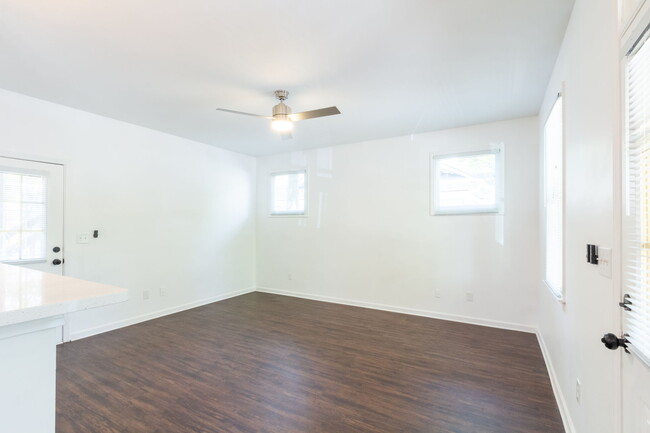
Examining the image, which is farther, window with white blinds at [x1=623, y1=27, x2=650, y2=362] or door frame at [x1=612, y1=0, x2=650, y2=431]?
door frame at [x1=612, y1=0, x2=650, y2=431]

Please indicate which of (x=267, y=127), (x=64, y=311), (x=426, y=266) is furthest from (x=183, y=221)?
(x=64, y=311)

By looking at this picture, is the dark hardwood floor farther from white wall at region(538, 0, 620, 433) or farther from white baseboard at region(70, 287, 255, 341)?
white wall at region(538, 0, 620, 433)

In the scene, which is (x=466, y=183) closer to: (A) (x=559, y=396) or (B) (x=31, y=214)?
(A) (x=559, y=396)

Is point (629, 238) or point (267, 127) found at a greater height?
point (267, 127)

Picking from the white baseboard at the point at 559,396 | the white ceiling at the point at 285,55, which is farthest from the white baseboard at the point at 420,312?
the white ceiling at the point at 285,55

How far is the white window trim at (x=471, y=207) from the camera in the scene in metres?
4.00

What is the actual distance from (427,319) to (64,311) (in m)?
4.24

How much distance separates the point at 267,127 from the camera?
4.23 metres

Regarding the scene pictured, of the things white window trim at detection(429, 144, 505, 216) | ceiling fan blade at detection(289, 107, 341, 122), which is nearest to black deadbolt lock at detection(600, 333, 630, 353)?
ceiling fan blade at detection(289, 107, 341, 122)

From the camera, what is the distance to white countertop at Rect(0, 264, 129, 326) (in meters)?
0.89

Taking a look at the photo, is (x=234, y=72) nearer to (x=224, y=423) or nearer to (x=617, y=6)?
(x=617, y=6)

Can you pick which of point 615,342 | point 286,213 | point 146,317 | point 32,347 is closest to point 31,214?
point 146,317

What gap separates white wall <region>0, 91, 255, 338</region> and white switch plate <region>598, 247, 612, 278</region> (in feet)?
15.7

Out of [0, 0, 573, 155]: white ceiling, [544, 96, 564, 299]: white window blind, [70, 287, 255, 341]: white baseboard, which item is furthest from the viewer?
[70, 287, 255, 341]: white baseboard
